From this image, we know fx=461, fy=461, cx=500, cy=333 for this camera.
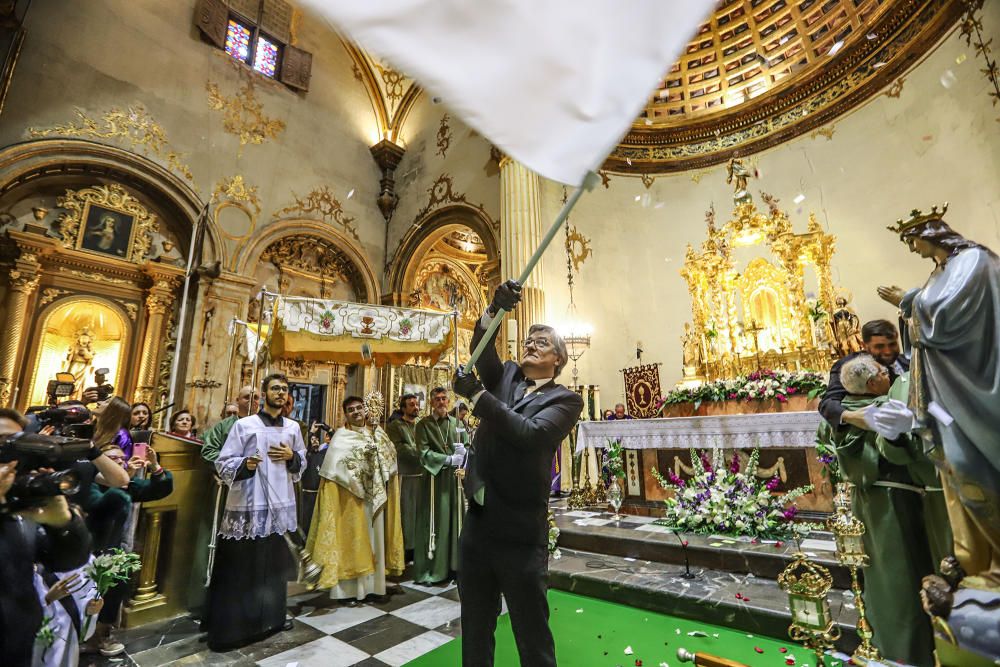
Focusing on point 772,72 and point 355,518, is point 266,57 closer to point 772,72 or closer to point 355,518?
point 772,72

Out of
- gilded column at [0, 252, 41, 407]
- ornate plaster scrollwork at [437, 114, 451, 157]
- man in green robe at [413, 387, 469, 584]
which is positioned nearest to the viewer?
man in green robe at [413, 387, 469, 584]

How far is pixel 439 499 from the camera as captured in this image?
4.40 m

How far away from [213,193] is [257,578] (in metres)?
9.08

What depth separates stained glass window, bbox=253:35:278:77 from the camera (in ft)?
36.1

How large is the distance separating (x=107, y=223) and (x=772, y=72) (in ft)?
42.3

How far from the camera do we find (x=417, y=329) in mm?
5254

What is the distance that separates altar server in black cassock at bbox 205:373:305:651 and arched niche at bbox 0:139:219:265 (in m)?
7.63

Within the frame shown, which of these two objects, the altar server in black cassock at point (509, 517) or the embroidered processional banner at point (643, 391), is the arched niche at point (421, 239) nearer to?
the embroidered processional banner at point (643, 391)

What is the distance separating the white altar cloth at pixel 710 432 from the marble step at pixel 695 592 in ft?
5.28

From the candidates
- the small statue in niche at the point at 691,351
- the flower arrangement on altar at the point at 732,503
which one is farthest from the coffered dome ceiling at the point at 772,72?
the flower arrangement on altar at the point at 732,503

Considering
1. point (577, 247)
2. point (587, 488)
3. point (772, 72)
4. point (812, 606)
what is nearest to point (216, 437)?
point (812, 606)

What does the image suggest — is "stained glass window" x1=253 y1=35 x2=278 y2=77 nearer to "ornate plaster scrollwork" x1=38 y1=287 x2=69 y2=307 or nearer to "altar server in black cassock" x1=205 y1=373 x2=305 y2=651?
"ornate plaster scrollwork" x1=38 y1=287 x2=69 y2=307

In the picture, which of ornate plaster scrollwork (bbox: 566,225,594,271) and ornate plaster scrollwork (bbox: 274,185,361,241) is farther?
ornate plaster scrollwork (bbox: 274,185,361,241)

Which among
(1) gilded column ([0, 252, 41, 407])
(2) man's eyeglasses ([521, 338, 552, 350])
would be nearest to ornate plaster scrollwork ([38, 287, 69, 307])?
(1) gilded column ([0, 252, 41, 407])
